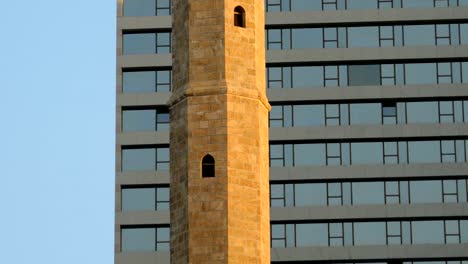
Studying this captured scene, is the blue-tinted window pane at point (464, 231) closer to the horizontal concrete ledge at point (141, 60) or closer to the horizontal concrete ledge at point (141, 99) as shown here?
the horizontal concrete ledge at point (141, 99)

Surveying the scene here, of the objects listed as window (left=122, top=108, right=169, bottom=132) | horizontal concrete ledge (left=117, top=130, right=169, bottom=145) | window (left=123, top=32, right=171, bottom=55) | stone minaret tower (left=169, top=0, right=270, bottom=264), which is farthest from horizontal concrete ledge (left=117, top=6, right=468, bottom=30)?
stone minaret tower (left=169, top=0, right=270, bottom=264)

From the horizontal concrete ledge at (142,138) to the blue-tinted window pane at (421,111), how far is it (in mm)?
16410

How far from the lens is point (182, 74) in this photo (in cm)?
4569

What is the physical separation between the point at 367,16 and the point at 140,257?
22425 mm

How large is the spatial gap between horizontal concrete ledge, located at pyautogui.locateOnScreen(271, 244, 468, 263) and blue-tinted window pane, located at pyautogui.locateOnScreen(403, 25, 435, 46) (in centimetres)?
1412

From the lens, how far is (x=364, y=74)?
94.6m

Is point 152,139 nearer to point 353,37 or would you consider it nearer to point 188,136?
point 353,37

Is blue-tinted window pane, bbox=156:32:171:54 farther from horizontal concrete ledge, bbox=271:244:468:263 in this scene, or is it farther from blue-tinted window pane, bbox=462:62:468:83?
blue-tinted window pane, bbox=462:62:468:83

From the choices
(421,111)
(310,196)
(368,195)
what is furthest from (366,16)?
(310,196)

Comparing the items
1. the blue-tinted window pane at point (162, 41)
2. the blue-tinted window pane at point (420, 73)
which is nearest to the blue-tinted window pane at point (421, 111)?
the blue-tinted window pane at point (420, 73)

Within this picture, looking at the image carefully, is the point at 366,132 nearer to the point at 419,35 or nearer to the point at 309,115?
the point at 309,115

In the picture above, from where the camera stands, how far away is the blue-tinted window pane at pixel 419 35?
312 feet

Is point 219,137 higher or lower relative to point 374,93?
lower

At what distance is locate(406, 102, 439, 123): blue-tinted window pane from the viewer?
93688 millimetres
